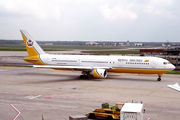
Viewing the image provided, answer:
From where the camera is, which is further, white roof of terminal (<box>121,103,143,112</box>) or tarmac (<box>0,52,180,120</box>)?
tarmac (<box>0,52,180,120</box>)

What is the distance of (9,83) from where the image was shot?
4028 centimetres

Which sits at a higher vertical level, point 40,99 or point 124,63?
point 124,63

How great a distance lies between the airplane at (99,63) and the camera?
4284 centimetres

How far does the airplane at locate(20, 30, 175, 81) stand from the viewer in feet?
141

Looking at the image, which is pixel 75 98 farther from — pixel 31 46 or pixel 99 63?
pixel 31 46

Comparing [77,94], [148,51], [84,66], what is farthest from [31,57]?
[148,51]

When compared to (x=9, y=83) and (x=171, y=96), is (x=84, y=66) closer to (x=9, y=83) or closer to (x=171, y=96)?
(x=9, y=83)

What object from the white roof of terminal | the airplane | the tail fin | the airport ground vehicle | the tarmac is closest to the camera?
the white roof of terminal

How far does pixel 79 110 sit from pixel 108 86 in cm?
1410

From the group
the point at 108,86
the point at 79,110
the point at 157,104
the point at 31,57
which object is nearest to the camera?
the point at 79,110

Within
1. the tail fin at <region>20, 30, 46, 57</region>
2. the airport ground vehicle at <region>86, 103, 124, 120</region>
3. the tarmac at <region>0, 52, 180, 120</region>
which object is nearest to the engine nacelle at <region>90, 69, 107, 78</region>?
the tarmac at <region>0, 52, 180, 120</region>

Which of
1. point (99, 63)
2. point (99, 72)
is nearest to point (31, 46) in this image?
point (99, 63)

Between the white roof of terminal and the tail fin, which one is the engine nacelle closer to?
the tail fin

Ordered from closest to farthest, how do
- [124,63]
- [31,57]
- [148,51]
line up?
1. [124,63]
2. [31,57]
3. [148,51]
